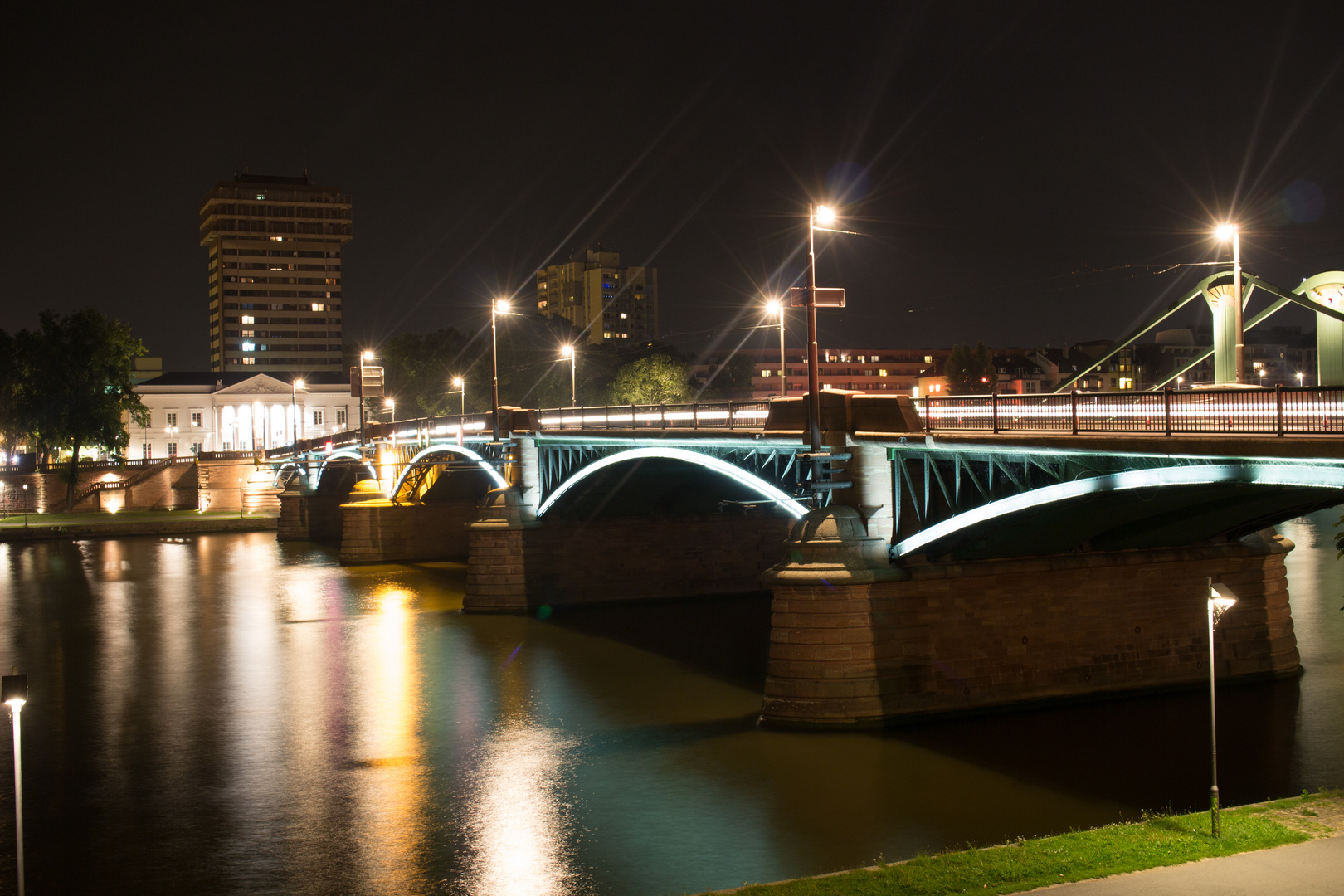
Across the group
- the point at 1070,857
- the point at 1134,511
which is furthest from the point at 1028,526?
the point at 1070,857

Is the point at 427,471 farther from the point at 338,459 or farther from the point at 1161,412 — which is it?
the point at 1161,412

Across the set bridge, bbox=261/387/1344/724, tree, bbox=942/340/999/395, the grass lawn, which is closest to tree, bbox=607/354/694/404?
tree, bbox=942/340/999/395

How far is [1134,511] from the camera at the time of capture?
20.5 m

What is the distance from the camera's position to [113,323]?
9250 centimetres

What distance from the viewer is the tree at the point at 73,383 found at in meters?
87.6

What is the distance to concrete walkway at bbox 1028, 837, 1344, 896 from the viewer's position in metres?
11.2

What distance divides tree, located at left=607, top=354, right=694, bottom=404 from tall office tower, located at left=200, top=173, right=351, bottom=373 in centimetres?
9654

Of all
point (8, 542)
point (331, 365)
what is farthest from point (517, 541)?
point (331, 365)

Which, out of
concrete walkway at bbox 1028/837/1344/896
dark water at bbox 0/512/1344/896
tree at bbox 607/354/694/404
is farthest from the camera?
tree at bbox 607/354/694/404

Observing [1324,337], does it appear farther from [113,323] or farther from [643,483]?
[113,323]

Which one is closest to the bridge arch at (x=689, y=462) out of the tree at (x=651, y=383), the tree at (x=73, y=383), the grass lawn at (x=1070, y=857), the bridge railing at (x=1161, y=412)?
the bridge railing at (x=1161, y=412)

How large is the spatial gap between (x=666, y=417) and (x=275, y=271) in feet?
511

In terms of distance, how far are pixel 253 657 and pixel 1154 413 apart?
25461 mm

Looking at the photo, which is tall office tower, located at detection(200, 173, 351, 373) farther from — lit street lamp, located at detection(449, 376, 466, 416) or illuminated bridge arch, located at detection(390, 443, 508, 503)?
illuminated bridge arch, located at detection(390, 443, 508, 503)
